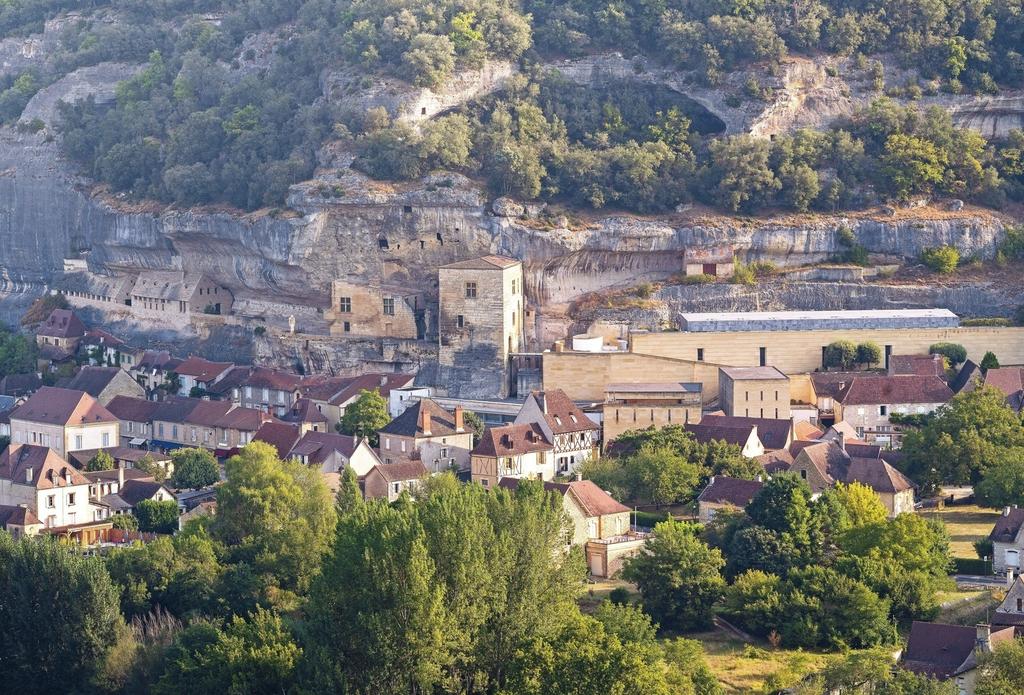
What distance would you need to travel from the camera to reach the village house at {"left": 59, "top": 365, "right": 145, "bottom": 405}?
219ft

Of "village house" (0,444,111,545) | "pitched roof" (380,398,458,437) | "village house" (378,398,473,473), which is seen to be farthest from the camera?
"pitched roof" (380,398,458,437)

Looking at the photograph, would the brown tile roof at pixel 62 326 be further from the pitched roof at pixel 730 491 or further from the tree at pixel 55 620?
the pitched roof at pixel 730 491

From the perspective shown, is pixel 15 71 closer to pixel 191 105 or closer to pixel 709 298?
pixel 191 105

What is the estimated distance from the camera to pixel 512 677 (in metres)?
40.1

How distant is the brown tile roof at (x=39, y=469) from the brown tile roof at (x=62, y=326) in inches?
648

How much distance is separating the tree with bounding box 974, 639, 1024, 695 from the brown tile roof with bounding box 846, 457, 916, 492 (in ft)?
38.2

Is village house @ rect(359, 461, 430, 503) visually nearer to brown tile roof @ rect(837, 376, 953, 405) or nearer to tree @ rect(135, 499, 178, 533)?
tree @ rect(135, 499, 178, 533)

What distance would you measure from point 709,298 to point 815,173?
536cm

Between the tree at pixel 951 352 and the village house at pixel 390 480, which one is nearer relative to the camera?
the village house at pixel 390 480

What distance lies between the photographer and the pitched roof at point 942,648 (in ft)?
139

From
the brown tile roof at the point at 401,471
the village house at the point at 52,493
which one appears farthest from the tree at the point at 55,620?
the brown tile roof at the point at 401,471

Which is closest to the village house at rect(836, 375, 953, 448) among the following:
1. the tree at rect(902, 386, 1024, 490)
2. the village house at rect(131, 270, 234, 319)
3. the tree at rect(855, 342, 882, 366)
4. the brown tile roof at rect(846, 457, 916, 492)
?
the tree at rect(855, 342, 882, 366)

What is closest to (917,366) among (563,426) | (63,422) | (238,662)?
(563,426)

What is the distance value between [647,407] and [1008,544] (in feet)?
44.6
